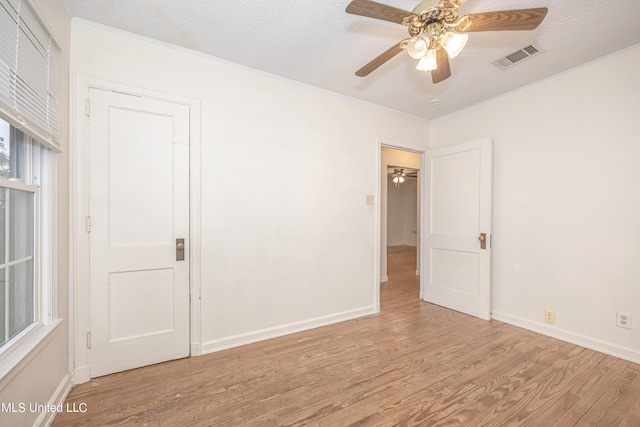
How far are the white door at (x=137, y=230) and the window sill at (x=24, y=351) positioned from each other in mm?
414

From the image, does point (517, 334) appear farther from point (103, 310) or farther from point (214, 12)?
point (214, 12)

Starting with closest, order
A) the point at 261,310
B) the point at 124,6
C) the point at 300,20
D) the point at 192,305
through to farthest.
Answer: the point at 124,6, the point at 300,20, the point at 192,305, the point at 261,310

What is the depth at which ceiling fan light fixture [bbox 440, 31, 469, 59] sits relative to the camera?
4.93ft

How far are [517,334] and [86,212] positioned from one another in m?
4.07

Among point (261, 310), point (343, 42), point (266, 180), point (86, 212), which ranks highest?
point (343, 42)

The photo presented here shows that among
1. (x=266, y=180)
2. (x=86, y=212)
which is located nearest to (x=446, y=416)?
(x=266, y=180)

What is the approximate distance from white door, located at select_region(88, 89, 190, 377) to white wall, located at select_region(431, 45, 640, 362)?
11.3ft

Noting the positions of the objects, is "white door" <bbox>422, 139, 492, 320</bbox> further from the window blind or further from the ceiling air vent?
the window blind

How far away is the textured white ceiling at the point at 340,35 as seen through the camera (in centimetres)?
177

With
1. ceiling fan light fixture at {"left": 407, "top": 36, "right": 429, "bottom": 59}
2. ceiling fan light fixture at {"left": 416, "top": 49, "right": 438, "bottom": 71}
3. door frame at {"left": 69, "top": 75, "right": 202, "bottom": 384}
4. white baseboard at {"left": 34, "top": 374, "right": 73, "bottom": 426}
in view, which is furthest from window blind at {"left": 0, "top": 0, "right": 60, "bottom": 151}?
ceiling fan light fixture at {"left": 416, "top": 49, "right": 438, "bottom": 71}

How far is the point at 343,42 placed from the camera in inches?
83.8

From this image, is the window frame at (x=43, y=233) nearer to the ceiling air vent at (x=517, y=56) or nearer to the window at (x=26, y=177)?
the window at (x=26, y=177)

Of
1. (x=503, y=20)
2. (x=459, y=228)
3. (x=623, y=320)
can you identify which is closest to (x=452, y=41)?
(x=503, y=20)

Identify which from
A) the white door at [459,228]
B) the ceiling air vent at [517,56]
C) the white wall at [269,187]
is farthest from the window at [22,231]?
the white door at [459,228]
